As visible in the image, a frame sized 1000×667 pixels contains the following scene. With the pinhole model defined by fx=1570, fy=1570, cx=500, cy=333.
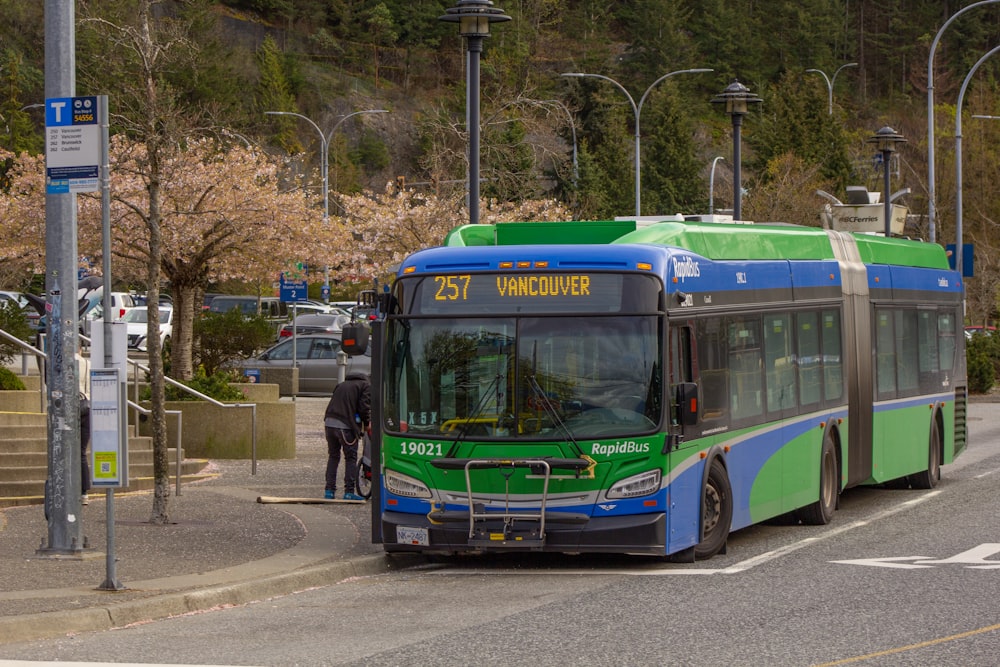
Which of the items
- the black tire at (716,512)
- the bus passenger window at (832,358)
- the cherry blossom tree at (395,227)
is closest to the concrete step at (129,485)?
the black tire at (716,512)

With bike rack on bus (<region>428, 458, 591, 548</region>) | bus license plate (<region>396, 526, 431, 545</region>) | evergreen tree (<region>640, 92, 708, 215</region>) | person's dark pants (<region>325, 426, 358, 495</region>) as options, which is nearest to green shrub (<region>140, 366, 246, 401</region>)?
person's dark pants (<region>325, 426, 358, 495</region>)

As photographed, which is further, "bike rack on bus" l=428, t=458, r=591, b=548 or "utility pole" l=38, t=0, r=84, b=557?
"utility pole" l=38, t=0, r=84, b=557

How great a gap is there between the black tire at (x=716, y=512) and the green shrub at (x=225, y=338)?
20463 millimetres

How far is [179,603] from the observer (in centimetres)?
1039

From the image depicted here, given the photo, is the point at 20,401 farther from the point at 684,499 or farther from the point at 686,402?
the point at 686,402

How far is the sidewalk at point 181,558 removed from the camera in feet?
32.7

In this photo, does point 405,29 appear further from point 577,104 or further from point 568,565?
point 568,565

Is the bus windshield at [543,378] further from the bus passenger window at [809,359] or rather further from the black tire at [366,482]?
the black tire at [366,482]

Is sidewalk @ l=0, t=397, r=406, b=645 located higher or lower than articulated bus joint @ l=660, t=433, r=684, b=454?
lower

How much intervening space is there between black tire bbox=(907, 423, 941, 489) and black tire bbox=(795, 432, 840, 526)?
3.59 meters

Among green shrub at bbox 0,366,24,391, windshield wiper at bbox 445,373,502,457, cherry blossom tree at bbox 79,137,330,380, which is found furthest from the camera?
cherry blossom tree at bbox 79,137,330,380

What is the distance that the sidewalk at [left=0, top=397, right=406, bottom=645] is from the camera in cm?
996

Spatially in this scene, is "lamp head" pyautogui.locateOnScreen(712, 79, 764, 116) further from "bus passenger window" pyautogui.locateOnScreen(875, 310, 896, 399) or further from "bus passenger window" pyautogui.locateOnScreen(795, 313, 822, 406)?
"bus passenger window" pyautogui.locateOnScreen(795, 313, 822, 406)

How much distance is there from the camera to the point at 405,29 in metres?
108
